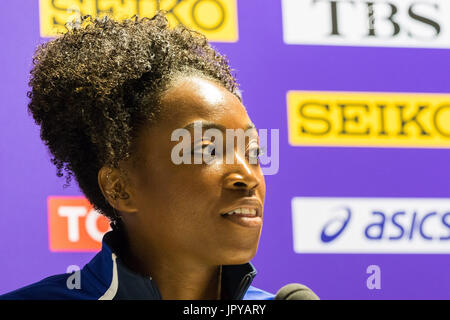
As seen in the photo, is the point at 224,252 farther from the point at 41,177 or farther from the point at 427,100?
the point at 427,100

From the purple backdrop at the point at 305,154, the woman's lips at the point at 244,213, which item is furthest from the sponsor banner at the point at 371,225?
the woman's lips at the point at 244,213

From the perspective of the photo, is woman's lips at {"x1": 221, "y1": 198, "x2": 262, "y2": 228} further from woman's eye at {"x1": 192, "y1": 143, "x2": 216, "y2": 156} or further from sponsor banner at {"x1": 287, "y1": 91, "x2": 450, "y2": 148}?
sponsor banner at {"x1": 287, "y1": 91, "x2": 450, "y2": 148}

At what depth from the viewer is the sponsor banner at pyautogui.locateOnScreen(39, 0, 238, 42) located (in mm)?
1598

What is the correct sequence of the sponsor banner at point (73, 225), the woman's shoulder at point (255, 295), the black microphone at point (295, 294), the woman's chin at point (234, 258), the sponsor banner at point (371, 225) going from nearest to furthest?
the black microphone at point (295, 294)
the woman's chin at point (234, 258)
the woman's shoulder at point (255, 295)
the sponsor banner at point (73, 225)
the sponsor banner at point (371, 225)

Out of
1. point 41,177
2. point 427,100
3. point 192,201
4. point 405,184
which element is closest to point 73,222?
point 41,177

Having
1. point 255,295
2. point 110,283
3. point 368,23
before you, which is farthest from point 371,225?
point 110,283

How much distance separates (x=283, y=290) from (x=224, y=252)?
12cm

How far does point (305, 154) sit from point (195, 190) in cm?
76

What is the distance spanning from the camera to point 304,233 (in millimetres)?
1676

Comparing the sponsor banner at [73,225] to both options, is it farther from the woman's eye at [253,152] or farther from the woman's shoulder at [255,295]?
the woman's eye at [253,152]

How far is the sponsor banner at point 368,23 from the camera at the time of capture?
1739 millimetres

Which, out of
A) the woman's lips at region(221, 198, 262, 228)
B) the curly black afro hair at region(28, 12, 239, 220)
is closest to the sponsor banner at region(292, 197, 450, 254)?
the curly black afro hair at region(28, 12, 239, 220)

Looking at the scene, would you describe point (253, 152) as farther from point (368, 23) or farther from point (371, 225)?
point (368, 23)
